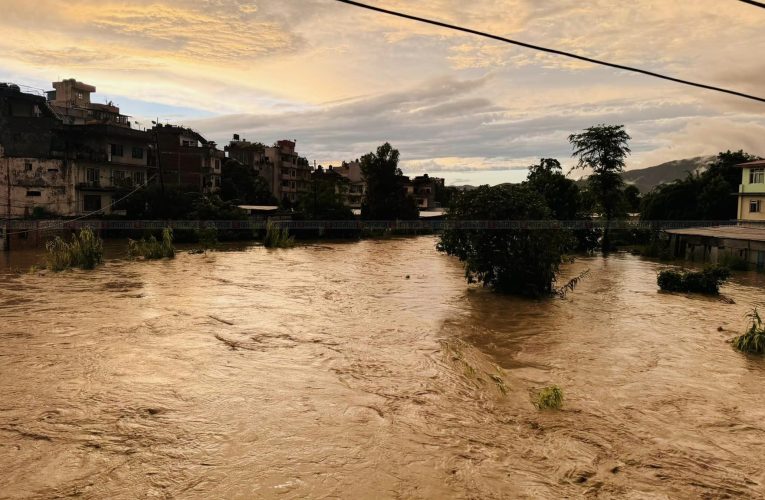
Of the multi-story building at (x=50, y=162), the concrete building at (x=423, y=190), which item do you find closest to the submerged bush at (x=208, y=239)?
the multi-story building at (x=50, y=162)

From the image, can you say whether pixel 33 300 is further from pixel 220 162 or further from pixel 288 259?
pixel 220 162

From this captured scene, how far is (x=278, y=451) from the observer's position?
7340mm

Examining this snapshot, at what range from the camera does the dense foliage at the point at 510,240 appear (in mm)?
20328

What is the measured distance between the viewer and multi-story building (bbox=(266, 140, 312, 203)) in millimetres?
76875

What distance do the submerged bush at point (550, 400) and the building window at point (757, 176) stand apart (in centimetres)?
4696

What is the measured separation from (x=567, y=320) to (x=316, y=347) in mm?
8890

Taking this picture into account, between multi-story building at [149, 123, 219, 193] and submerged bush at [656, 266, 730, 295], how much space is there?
160 ft

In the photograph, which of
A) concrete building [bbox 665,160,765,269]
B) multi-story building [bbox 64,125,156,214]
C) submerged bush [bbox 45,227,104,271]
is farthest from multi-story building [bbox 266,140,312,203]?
concrete building [bbox 665,160,765,269]

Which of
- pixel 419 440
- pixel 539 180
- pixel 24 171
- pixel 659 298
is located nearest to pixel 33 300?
pixel 419 440

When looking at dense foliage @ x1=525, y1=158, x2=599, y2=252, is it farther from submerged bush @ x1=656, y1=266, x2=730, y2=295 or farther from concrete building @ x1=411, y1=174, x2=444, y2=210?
concrete building @ x1=411, y1=174, x2=444, y2=210

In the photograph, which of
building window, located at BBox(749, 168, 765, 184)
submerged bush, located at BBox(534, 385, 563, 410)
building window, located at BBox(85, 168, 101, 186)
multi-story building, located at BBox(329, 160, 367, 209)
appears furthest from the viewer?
multi-story building, located at BBox(329, 160, 367, 209)

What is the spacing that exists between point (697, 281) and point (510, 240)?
898 cm

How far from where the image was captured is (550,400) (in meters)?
9.19

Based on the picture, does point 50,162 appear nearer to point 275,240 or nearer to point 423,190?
point 275,240
